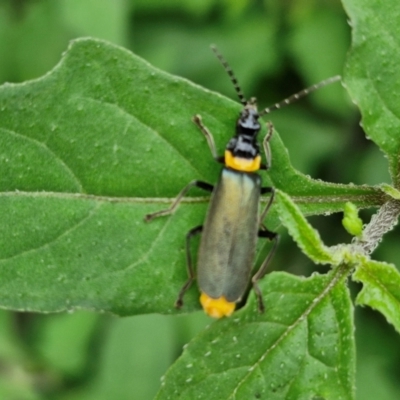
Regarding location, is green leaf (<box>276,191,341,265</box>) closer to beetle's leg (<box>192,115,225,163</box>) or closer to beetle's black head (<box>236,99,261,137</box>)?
beetle's leg (<box>192,115,225,163</box>)

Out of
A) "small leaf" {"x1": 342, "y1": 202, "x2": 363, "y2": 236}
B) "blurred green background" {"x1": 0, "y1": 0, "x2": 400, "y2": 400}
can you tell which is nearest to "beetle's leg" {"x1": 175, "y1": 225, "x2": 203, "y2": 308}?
"small leaf" {"x1": 342, "y1": 202, "x2": 363, "y2": 236}

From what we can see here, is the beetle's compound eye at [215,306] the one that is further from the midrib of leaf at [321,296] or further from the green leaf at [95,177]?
the midrib of leaf at [321,296]

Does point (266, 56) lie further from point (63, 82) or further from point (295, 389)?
point (295, 389)

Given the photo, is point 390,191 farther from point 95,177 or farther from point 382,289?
point 95,177

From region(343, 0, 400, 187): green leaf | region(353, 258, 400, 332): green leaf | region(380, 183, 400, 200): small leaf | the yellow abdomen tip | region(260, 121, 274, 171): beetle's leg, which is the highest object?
region(343, 0, 400, 187): green leaf

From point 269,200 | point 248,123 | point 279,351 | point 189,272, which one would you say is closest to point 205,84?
point 248,123

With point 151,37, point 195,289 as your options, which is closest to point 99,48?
point 195,289
